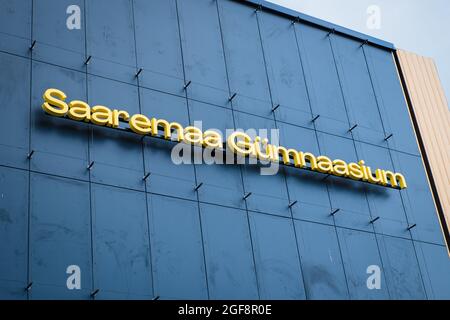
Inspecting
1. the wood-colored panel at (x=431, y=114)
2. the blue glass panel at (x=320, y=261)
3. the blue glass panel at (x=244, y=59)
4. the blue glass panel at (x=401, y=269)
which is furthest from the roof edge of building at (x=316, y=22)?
the blue glass panel at (x=401, y=269)

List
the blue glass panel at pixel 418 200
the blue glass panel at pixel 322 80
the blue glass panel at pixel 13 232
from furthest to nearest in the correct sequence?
the blue glass panel at pixel 322 80 → the blue glass panel at pixel 418 200 → the blue glass panel at pixel 13 232

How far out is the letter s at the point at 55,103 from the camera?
67.6 ft

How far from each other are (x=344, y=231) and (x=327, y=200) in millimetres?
1125

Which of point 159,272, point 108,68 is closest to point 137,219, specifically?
point 159,272

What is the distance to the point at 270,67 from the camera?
26.7m

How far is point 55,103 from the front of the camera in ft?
68.3

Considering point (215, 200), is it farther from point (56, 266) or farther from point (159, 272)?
point (56, 266)

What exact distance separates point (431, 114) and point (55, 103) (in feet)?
51.7

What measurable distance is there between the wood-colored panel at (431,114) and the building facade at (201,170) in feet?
1.55

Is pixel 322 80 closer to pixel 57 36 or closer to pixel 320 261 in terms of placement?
pixel 320 261

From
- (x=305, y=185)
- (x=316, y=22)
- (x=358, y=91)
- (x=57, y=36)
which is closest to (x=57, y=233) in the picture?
(x=57, y=36)

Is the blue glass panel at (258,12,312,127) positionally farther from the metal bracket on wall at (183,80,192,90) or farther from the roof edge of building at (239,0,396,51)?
the metal bracket on wall at (183,80,192,90)

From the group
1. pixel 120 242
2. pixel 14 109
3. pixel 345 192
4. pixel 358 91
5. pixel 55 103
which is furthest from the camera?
pixel 358 91

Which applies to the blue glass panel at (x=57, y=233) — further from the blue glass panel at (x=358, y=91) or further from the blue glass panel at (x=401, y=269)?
the blue glass panel at (x=358, y=91)
